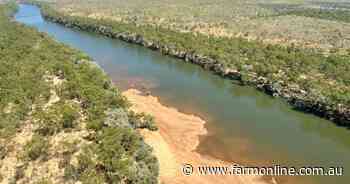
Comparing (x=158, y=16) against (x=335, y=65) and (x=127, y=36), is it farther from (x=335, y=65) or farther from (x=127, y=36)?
(x=335, y=65)

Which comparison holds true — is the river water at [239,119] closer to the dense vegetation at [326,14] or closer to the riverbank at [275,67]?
the riverbank at [275,67]

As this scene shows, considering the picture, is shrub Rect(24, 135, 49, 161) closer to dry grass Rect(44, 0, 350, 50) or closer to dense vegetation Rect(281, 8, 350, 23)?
dry grass Rect(44, 0, 350, 50)

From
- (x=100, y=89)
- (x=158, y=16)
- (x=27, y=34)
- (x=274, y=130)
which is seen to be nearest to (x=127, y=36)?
(x=27, y=34)

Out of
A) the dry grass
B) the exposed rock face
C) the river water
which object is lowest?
the river water

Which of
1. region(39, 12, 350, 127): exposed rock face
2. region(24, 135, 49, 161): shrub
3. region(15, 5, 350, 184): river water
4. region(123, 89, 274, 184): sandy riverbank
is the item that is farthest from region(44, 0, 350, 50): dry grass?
region(24, 135, 49, 161): shrub

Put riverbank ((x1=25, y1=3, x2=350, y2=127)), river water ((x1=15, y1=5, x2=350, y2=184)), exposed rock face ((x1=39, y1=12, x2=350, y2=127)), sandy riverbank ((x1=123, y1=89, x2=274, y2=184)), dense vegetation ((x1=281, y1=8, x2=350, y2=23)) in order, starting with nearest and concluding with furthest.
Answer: sandy riverbank ((x1=123, y1=89, x2=274, y2=184)) → river water ((x1=15, y1=5, x2=350, y2=184)) → exposed rock face ((x1=39, y1=12, x2=350, y2=127)) → riverbank ((x1=25, y1=3, x2=350, y2=127)) → dense vegetation ((x1=281, y1=8, x2=350, y2=23))

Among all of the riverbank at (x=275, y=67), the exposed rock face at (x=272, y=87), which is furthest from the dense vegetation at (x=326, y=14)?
the exposed rock face at (x=272, y=87)

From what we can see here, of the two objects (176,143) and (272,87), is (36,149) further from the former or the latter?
(272,87)
